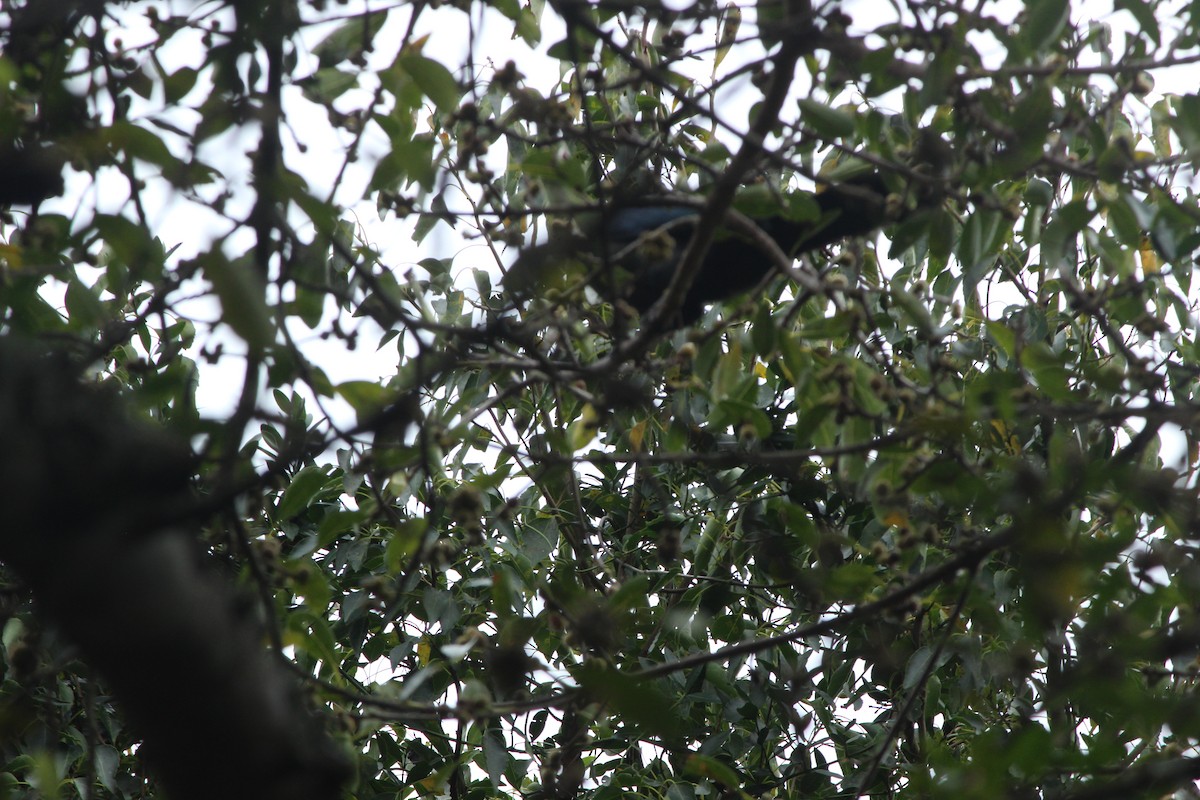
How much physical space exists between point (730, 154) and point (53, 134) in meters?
1.16

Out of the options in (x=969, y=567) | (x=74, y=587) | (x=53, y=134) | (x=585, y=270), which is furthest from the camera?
(x=585, y=270)

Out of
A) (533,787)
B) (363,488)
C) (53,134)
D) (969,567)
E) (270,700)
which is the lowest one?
(270,700)

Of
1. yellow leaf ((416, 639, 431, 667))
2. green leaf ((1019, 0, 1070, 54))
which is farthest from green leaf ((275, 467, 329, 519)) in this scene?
yellow leaf ((416, 639, 431, 667))

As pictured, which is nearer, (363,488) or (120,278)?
(120,278)

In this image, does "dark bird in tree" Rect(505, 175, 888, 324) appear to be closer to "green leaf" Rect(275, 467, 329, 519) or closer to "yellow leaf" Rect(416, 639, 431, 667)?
"green leaf" Rect(275, 467, 329, 519)

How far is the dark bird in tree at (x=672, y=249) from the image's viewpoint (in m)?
1.74

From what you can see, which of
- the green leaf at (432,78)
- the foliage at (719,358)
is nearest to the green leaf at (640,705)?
the foliage at (719,358)

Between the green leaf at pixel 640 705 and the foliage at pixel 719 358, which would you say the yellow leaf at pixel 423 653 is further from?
the green leaf at pixel 640 705

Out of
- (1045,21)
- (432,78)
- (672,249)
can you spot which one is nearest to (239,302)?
(432,78)

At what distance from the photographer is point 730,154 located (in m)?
2.00

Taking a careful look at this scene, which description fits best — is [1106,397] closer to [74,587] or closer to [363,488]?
[363,488]

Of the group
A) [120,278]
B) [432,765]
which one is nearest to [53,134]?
[120,278]

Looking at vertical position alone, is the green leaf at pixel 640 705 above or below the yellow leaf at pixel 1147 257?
below

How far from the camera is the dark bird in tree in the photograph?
1.74 metres
